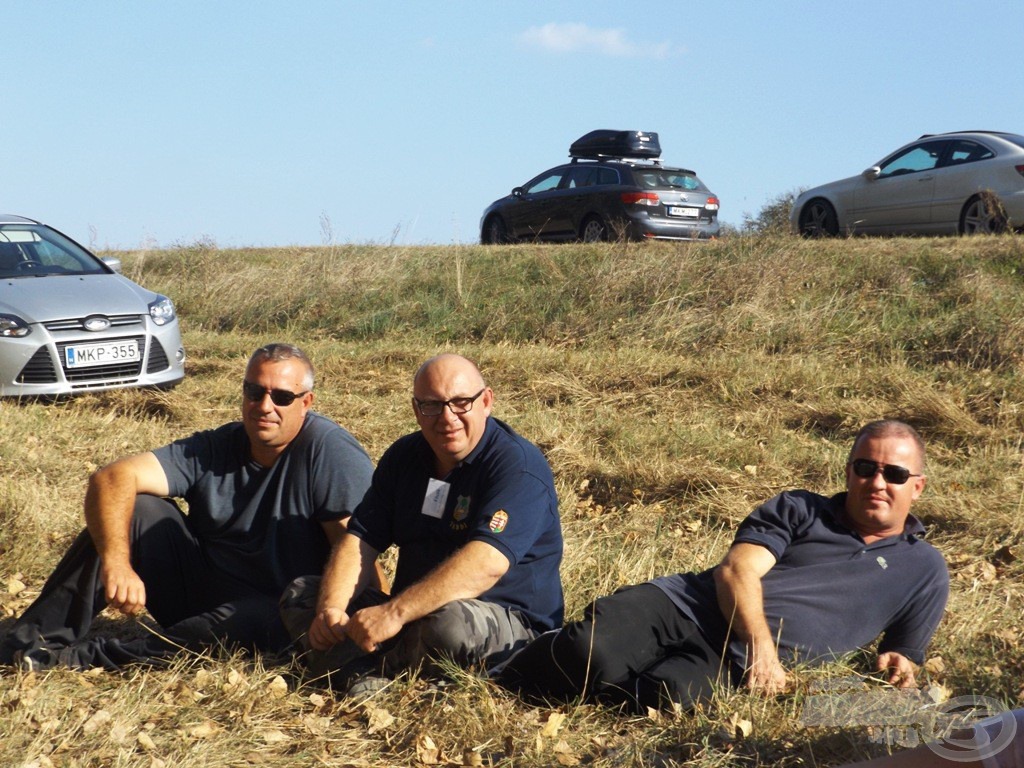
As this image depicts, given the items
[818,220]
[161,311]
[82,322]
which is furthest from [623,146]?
[82,322]

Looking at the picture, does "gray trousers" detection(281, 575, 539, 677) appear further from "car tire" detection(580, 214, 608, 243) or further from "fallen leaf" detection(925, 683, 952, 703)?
"car tire" detection(580, 214, 608, 243)

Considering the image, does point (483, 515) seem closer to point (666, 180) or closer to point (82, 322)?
point (82, 322)

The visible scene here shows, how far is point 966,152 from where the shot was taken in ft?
42.7

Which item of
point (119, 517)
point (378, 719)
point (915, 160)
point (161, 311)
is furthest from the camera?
point (915, 160)

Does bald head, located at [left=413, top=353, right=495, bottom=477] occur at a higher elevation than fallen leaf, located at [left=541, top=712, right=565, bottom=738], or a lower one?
higher

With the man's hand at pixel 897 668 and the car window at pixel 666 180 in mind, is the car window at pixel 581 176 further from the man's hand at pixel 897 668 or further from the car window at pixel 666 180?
the man's hand at pixel 897 668

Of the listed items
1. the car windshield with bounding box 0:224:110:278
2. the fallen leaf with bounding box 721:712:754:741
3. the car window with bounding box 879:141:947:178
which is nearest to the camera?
the fallen leaf with bounding box 721:712:754:741

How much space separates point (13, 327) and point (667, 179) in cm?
915

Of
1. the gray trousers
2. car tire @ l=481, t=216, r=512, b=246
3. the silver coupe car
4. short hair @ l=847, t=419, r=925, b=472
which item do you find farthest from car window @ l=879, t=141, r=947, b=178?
the gray trousers

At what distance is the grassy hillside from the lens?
3.75 m

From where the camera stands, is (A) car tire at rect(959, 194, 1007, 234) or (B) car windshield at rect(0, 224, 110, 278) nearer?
(B) car windshield at rect(0, 224, 110, 278)

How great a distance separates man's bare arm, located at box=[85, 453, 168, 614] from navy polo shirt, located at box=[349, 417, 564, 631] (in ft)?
2.72

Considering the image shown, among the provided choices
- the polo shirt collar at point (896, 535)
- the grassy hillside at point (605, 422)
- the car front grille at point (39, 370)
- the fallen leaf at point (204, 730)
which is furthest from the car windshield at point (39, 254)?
the polo shirt collar at point (896, 535)

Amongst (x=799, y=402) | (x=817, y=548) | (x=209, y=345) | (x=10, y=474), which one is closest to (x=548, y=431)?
(x=799, y=402)
